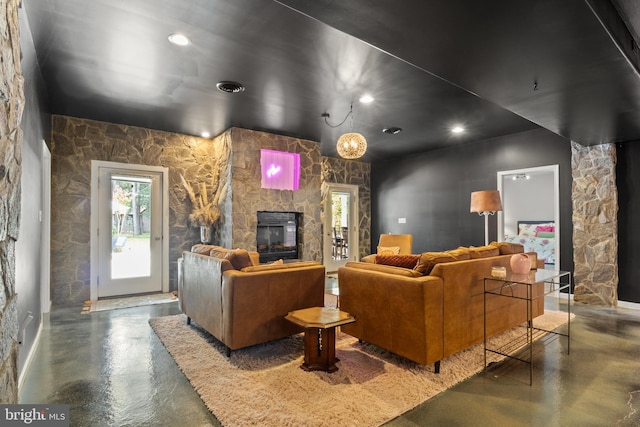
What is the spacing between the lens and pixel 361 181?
26.7 ft

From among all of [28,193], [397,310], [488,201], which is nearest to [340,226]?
[488,201]

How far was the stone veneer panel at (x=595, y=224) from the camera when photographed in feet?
15.0

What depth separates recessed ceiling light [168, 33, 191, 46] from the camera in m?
2.60

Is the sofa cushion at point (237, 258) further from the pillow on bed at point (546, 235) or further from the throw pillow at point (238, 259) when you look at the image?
the pillow on bed at point (546, 235)

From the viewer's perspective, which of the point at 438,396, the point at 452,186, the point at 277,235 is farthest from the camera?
the point at 452,186

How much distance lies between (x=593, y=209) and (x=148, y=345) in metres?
5.90

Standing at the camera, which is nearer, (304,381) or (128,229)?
(304,381)

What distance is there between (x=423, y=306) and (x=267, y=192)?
12.1 feet

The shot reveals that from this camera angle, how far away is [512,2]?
176cm

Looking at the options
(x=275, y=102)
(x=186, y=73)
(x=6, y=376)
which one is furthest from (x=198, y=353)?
(x=275, y=102)

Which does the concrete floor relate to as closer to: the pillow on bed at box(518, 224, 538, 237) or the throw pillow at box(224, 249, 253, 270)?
the throw pillow at box(224, 249, 253, 270)

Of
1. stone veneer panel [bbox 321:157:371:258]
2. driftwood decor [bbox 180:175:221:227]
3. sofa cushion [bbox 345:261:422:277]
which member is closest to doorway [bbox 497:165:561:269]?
stone veneer panel [bbox 321:157:371:258]

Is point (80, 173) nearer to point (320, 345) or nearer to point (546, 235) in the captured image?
point (320, 345)

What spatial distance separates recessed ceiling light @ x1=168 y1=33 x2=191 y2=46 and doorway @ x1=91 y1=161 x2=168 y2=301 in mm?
3063
